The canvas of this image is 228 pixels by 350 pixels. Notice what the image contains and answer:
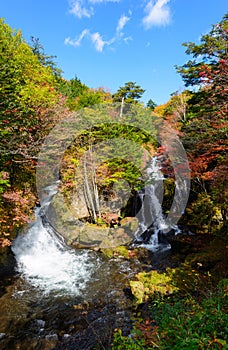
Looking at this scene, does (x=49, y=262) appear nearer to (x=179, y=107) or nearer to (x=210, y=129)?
Answer: (x=210, y=129)

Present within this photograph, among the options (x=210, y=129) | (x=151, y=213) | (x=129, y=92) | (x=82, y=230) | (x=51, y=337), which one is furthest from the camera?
(x=129, y=92)

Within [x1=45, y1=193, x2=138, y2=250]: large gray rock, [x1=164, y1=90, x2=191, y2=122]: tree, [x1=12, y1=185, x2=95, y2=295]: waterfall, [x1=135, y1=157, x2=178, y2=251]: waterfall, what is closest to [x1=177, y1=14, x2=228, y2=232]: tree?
[x1=135, y1=157, x2=178, y2=251]: waterfall

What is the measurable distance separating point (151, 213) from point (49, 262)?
7.51 m

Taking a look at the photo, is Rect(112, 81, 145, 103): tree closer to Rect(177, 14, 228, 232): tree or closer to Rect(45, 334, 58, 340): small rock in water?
Rect(177, 14, 228, 232): tree

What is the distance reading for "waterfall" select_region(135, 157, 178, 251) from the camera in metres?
12.1

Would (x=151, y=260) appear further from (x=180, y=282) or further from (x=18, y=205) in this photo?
(x=18, y=205)

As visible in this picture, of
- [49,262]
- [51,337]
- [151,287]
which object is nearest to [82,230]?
[49,262]

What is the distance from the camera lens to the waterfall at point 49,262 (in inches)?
316

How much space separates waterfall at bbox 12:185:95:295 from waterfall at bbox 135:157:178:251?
3.81 metres

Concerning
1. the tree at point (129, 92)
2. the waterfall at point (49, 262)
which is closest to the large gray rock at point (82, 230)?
the waterfall at point (49, 262)

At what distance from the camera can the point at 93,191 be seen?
13758mm

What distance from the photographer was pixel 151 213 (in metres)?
14.4

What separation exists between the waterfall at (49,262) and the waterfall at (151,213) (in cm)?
381

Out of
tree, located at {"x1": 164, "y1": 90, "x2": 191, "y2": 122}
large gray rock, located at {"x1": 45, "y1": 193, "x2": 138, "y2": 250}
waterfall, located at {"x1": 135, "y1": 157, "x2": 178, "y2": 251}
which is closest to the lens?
large gray rock, located at {"x1": 45, "y1": 193, "x2": 138, "y2": 250}
